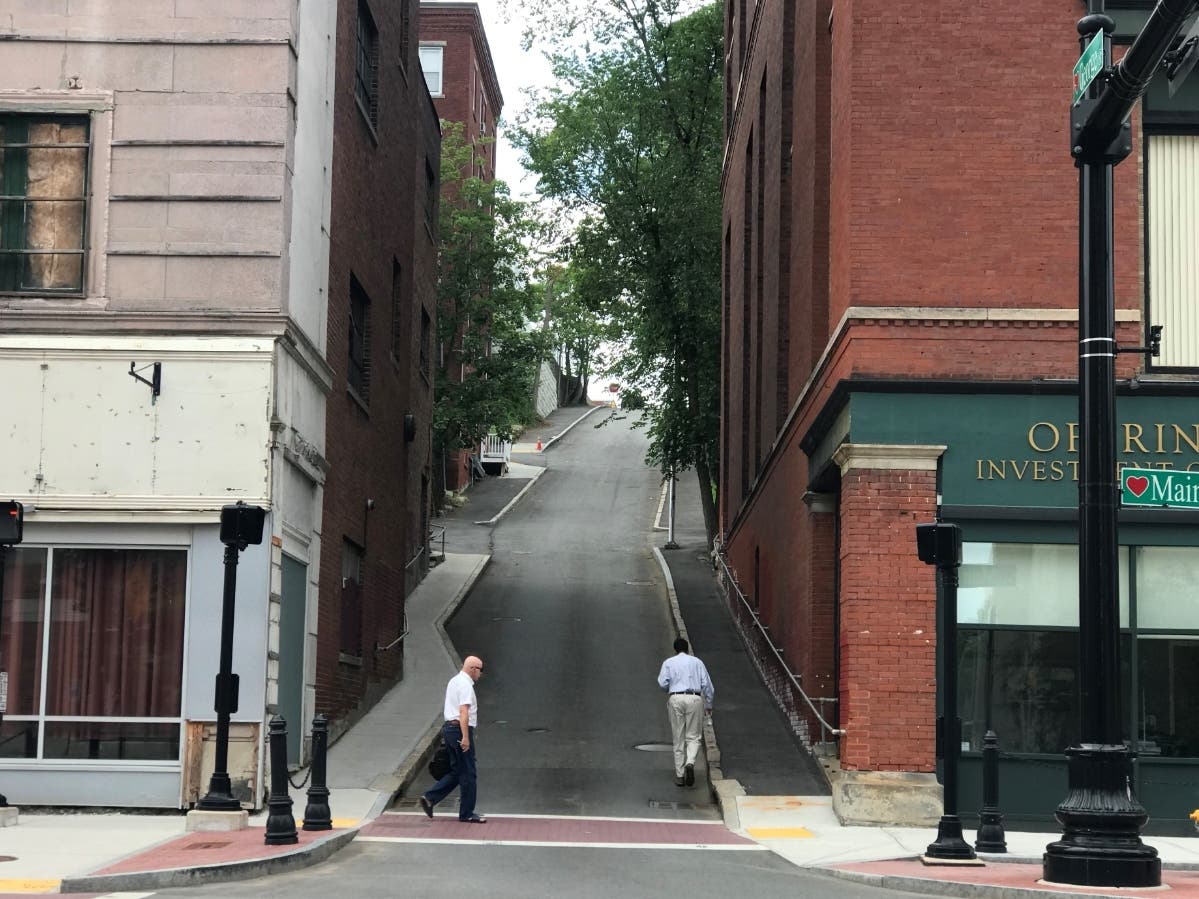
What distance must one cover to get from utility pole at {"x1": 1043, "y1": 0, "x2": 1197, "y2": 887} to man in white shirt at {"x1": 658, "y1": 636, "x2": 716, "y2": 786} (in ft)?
26.7

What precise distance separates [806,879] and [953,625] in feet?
7.90

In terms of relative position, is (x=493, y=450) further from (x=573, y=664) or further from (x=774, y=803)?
(x=774, y=803)

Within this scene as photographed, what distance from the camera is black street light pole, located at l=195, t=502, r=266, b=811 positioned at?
14328 millimetres

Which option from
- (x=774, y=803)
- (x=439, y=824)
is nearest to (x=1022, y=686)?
(x=774, y=803)

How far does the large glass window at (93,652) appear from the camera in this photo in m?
16.5

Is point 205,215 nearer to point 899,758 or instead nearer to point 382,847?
point 382,847

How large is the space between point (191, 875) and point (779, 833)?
20.7 feet

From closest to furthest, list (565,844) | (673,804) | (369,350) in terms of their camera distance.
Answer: (565,844)
(673,804)
(369,350)

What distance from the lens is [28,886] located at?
35.8 feet

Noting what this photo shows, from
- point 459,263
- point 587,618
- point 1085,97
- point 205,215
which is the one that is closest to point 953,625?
point 1085,97

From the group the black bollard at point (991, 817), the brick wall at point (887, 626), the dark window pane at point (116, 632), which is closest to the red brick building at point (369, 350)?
the dark window pane at point (116, 632)

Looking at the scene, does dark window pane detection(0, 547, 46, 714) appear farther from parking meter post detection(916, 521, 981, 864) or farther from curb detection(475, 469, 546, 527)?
curb detection(475, 469, 546, 527)

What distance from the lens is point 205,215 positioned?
676 inches

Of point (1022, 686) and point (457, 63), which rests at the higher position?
point (457, 63)
